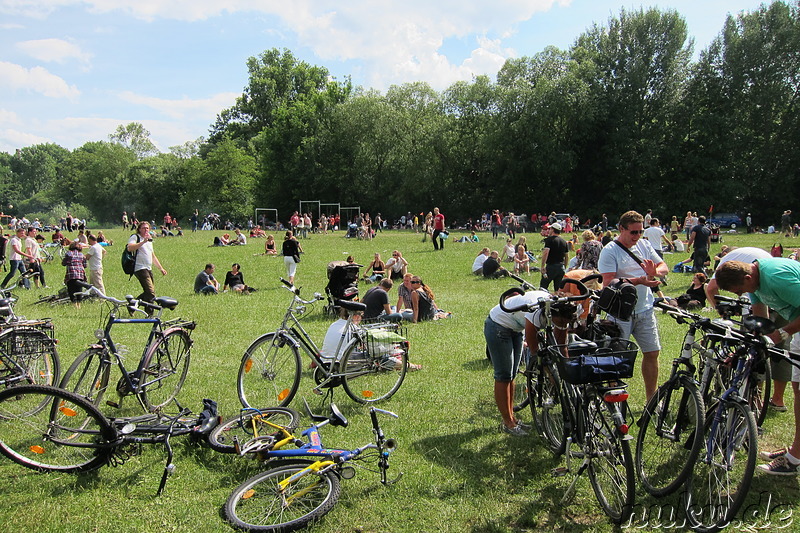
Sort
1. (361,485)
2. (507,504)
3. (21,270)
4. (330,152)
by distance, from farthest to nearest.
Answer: (330,152), (21,270), (361,485), (507,504)

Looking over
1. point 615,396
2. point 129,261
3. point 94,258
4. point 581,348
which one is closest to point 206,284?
point 94,258

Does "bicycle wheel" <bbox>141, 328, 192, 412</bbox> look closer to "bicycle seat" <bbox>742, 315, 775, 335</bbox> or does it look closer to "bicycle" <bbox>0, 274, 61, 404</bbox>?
"bicycle" <bbox>0, 274, 61, 404</bbox>

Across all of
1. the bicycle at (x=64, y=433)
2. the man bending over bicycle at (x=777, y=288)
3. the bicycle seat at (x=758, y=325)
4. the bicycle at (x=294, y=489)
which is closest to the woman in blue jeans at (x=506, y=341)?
the bicycle at (x=294, y=489)

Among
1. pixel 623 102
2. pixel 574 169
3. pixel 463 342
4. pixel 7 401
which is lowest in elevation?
pixel 463 342

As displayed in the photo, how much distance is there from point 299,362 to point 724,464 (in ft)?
12.6

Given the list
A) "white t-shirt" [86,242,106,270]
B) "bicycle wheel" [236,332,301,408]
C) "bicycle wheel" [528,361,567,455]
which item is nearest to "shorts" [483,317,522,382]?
"bicycle wheel" [528,361,567,455]

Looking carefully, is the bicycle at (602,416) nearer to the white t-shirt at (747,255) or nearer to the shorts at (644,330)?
the shorts at (644,330)

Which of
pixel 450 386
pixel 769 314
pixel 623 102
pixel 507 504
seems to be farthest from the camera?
pixel 623 102

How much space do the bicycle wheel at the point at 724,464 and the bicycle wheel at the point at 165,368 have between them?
4.44 meters

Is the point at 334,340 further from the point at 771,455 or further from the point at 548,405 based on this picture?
the point at 771,455

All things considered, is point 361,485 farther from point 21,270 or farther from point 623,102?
point 623,102

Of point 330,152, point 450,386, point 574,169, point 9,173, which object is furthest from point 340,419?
point 9,173

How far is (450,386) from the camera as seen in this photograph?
6.59 metres

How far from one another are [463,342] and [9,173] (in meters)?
133
